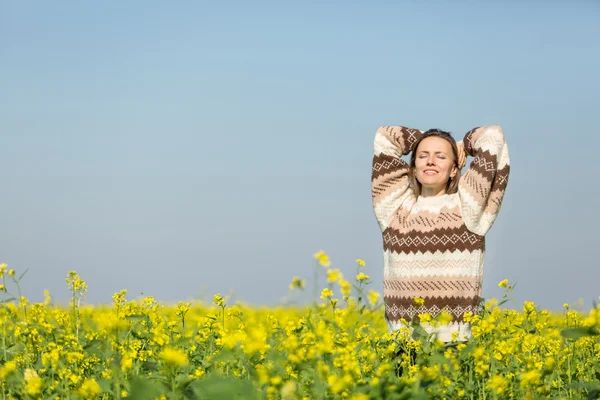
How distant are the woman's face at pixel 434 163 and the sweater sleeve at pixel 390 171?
0.17 meters

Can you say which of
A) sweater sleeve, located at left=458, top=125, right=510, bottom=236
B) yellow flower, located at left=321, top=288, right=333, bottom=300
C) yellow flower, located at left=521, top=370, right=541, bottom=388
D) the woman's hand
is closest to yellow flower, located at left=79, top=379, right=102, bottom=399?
yellow flower, located at left=321, top=288, right=333, bottom=300

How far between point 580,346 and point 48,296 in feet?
14.7

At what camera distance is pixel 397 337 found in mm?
5242

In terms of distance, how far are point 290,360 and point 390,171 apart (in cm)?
337

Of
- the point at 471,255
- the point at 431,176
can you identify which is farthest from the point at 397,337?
the point at 431,176

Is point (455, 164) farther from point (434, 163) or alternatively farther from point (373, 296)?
point (373, 296)

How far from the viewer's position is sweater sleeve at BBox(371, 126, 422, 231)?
6246 millimetres

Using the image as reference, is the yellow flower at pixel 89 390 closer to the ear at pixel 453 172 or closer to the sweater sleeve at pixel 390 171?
the sweater sleeve at pixel 390 171

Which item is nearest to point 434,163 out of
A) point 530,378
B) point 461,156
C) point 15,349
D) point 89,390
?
point 461,156

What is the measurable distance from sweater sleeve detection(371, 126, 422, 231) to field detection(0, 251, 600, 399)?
1.07 metres

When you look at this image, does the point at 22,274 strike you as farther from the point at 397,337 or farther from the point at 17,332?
the point at 397,337

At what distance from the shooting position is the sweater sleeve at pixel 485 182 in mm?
5840

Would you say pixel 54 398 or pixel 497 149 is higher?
pixel 497 149

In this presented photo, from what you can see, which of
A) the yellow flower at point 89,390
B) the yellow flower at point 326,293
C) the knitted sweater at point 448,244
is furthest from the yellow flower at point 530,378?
the knitted sweater at point 448,244
